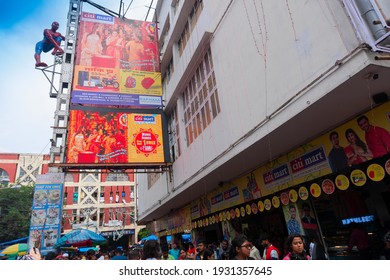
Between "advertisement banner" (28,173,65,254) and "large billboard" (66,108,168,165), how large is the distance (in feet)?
7.95

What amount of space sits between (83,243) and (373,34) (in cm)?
1316

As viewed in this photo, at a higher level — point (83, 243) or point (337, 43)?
point (337, 43)

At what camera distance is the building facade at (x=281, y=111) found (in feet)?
13.4

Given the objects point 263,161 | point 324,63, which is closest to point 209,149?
point 263,161

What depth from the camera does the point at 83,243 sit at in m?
12.4

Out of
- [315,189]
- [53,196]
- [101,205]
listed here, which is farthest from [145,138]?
[101,205]

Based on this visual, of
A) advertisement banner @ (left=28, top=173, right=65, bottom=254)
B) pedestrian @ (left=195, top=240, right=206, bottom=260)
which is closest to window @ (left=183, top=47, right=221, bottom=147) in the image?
pedestrian @ (left=195, top=240, right=206, bottom=260)

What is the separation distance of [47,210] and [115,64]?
6.40 meters

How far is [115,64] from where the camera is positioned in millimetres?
10539

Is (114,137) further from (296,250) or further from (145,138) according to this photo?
(296,250)

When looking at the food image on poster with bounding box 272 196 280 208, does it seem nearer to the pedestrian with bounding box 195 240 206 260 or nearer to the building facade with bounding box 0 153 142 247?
the pedestrian with bounding box 195 240 206 260

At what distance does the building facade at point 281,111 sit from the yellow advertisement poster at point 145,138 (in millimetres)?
1137

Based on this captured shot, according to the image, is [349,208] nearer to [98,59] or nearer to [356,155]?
[356,155]

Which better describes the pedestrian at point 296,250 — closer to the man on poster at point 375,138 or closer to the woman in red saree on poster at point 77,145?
the man on poster at point 375,138
